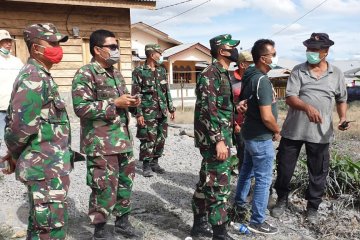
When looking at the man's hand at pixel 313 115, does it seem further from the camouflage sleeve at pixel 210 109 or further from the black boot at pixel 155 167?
the black boot at pixel 155 167

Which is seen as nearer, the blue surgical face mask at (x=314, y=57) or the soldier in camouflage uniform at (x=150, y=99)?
the blue surgical face mask at (x=314, y=57)

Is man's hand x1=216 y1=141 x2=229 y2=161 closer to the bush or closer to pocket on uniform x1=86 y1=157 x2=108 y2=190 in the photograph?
pocket on uniform x1=86 y1=157 x2=108 y2=190

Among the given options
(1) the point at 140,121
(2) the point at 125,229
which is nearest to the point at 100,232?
(2) the point at 125,229

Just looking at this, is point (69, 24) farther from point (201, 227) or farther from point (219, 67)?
point (201, 227)

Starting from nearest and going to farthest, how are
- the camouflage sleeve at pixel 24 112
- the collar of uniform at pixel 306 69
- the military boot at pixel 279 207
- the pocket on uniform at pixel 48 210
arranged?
the camouflage sleeve at pixel 24 112 < the pocket on uniform at pixel 48 210 < the collar of uniform at pixel 306 69 < the military boot at pixel 279 207

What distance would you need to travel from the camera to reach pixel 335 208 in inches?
179

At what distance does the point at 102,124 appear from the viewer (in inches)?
137

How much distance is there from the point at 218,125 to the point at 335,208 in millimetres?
2026

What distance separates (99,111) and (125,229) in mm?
1214

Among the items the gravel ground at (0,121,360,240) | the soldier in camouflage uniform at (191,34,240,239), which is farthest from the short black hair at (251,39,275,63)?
the gravel ground at (0,121,360,240)

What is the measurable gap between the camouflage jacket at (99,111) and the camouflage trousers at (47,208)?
0.65 m

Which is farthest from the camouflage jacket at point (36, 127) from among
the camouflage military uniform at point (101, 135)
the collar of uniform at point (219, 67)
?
the collar of uniform at point (219, 67)

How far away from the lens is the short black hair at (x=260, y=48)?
3.86 metres

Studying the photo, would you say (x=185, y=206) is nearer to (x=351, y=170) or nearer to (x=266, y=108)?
(x=266, y=108)
